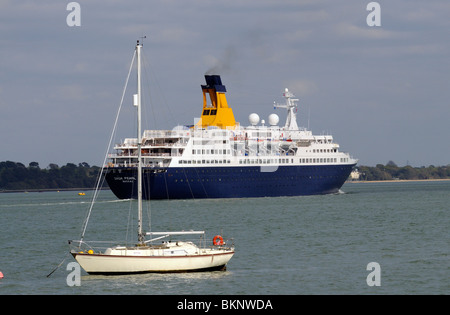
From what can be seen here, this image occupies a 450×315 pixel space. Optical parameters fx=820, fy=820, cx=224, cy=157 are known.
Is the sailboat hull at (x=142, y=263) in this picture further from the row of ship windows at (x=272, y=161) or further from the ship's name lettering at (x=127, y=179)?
the row of ship windows at (x=272, y=161)

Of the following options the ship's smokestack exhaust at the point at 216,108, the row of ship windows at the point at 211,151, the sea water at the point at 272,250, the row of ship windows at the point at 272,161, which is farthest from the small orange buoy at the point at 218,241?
the ship's smokestack exhaust at the point at 216,108

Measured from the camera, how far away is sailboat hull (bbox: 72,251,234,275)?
34062 mm

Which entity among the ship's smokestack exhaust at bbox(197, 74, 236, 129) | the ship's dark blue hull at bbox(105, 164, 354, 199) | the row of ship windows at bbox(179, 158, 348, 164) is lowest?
the ship's dark blue hull at bbox(105, 164, 354, 199)

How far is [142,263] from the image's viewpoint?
3409 cm

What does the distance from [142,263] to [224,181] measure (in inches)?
2395

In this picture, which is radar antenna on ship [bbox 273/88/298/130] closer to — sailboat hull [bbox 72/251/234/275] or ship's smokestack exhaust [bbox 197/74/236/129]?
ship's smokestack exhaust [bbox 197/74/236/129]

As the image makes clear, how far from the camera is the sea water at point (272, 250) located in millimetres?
32312

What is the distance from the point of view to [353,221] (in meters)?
62.0

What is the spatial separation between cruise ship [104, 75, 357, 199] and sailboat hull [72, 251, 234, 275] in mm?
54725

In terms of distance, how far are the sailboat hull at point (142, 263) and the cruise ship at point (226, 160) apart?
54.7 metres

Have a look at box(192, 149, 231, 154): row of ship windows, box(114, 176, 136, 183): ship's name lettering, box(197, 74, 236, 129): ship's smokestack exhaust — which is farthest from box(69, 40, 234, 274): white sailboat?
box(197, 74, 236, 129): ship's smokestack exhaust
